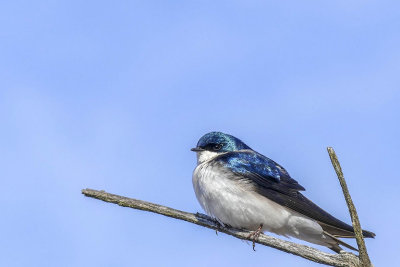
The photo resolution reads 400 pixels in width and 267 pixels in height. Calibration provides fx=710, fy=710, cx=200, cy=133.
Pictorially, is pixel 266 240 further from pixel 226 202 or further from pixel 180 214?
pixel 226 202

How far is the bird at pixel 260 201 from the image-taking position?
20.7 ft

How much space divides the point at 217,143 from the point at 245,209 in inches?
48.1

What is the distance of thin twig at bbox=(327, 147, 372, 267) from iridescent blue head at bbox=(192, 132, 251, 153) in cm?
323

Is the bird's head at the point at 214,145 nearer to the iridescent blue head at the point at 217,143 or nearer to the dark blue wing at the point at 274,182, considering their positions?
the iridescent blue head at the point at 217,143

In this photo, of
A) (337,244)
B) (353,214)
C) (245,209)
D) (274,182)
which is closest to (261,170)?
(274,182)

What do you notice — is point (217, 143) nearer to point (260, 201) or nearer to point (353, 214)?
point (260, 201)

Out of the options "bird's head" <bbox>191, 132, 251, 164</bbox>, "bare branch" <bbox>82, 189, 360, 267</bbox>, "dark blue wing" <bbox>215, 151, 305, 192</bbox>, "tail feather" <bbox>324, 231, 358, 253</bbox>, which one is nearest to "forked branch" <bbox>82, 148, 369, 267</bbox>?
"bare branch" <bbox>82, 189, 360, 267</bbox>

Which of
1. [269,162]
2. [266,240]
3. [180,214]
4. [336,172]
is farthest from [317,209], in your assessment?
[336,172]

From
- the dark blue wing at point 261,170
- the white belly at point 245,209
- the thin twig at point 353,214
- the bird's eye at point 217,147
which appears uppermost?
the bird's eye at point 217,147

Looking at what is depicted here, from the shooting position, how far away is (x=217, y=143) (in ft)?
24.3

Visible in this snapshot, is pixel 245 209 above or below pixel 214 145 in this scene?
below

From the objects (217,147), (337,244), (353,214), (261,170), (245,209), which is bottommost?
(353,214)

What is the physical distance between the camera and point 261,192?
6.59m

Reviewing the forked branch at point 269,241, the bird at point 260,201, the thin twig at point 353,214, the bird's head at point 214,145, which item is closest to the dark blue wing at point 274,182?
the bird at point 260,201
